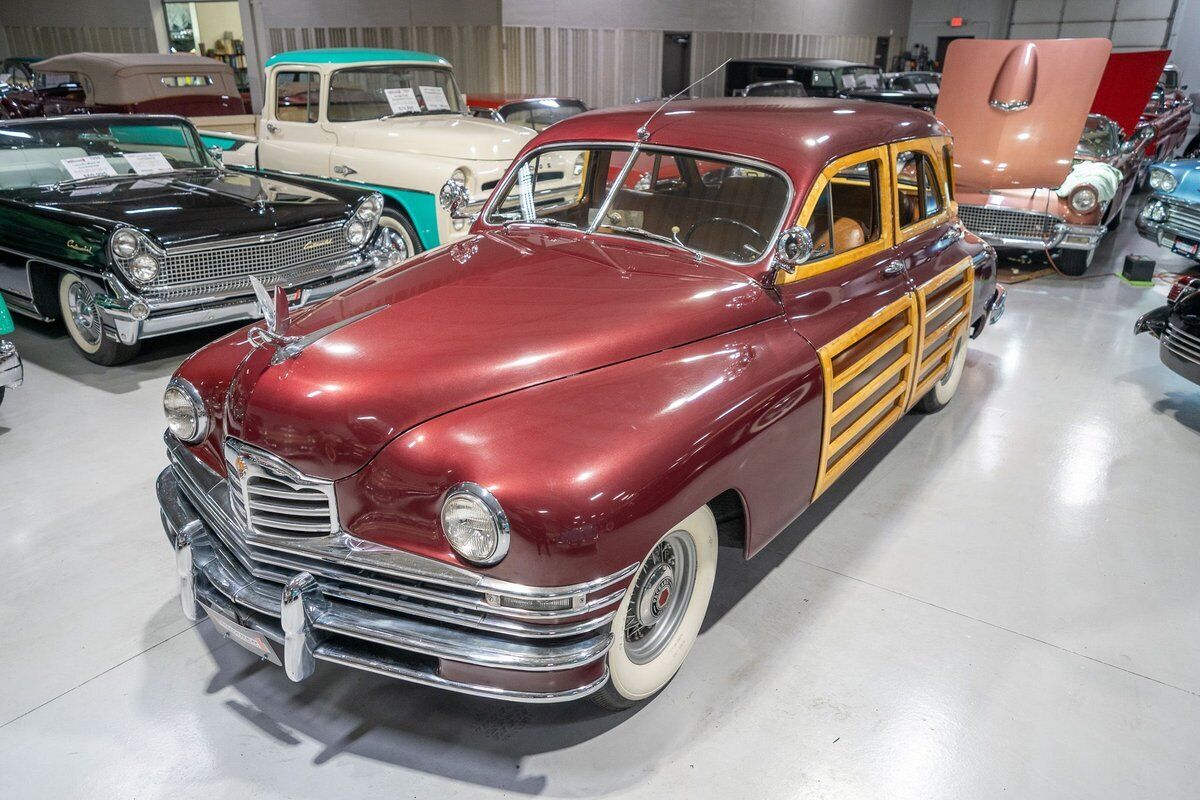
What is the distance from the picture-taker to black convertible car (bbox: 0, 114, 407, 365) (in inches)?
181

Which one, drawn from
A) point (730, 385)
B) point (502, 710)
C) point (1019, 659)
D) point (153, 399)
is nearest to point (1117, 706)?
point (1019, 659)

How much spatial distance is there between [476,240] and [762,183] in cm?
112

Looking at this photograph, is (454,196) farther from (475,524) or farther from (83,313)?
(83,313)

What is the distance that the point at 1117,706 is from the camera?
250 centimetres

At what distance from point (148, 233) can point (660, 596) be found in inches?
146

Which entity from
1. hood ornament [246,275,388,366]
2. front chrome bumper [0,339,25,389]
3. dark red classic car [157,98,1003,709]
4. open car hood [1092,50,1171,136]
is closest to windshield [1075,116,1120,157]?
open car hood [1092,50,1171,136]

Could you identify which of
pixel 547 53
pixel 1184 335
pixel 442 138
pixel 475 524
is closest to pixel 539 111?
pixel 442 138

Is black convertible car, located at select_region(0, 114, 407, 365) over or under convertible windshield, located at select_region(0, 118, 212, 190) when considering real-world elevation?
under

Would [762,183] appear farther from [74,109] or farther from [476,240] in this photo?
[74,109]

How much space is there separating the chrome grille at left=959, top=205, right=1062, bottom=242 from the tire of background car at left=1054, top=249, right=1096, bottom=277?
0.44m

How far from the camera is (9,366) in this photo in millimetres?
4062

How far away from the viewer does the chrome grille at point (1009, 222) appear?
22.6ft

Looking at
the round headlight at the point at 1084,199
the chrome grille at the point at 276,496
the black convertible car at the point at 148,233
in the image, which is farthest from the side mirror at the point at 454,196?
the round headlight at the point at 1084,199

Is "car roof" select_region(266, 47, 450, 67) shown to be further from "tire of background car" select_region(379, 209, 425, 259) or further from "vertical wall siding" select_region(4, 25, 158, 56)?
"vertical wall siding" select_region(4, 25, 158, 56)
